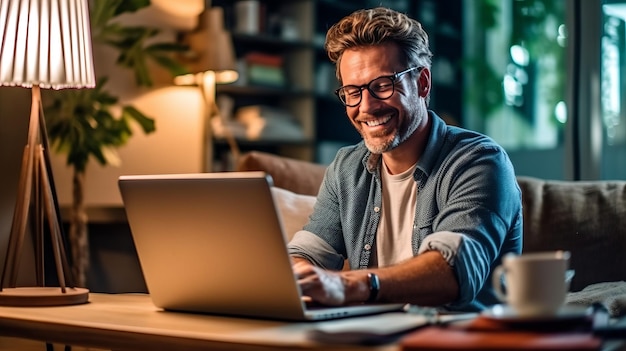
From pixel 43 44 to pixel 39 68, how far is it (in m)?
0.05

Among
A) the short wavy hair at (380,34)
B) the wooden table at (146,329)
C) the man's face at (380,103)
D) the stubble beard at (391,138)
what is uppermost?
the short wavy hair at (380,34)

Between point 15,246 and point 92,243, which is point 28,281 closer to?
point 15,246

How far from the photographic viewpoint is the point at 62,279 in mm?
1837

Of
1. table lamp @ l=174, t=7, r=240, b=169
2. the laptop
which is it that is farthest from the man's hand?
table lamp @ l=174, t=7, r=240, b=169

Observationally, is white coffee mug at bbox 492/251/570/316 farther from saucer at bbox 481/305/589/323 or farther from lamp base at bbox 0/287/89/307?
lamp base at bbox 0/287/89/307

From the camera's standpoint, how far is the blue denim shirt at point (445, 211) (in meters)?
1.67

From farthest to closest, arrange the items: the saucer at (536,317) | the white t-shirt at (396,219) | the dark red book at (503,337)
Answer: the white t-shirt at (396,219)
the saucer at (536,317)
the dark red book at (503,337)

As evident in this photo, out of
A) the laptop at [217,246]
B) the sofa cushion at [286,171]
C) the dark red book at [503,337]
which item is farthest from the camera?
the sofa cushion at [286,171]

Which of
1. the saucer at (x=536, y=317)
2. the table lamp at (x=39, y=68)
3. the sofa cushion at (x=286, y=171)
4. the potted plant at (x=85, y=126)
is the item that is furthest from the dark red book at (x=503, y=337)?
the potted plant at (x=85, y=126)

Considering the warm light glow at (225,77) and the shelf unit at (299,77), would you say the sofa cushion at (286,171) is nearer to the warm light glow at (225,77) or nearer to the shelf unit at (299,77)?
the warm light glow at (225,77)

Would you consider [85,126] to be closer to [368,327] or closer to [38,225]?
[38,225]

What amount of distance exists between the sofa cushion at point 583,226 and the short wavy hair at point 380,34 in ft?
1.88

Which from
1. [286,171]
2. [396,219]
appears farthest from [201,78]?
[396,219]

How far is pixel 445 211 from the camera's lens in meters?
1.80
